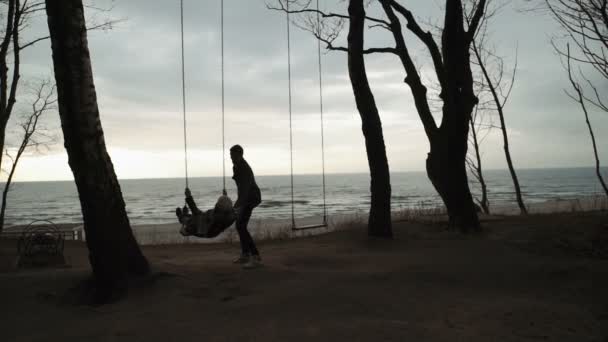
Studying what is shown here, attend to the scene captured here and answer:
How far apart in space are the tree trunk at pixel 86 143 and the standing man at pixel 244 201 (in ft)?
6.08

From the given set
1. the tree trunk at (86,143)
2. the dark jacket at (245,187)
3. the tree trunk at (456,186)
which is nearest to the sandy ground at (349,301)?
the tree trunk at (86,143)

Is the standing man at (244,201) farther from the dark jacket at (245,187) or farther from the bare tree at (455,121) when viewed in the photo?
the bare tree at (455,121)

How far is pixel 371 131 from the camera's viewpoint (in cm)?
993

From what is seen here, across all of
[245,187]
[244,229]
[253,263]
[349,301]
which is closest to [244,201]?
[245,187]

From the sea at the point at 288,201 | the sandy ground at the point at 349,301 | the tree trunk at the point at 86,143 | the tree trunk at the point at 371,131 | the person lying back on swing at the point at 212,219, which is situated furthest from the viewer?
the sea at the point at 288,201

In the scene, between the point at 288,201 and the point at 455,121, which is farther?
the point at 288,201

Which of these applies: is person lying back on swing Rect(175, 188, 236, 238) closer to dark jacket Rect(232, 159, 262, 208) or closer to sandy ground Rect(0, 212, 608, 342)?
dark jacket Rect(232, 159, 262, 208)

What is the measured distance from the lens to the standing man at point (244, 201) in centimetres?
707

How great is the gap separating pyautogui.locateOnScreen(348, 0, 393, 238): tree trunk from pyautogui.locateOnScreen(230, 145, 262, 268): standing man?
336 cm

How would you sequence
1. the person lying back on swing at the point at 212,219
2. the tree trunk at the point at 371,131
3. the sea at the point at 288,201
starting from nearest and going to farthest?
the person lying back on swing at the point at 212,219 < the tree trunk at the point at 371,131 < the sea at the point at 288,201

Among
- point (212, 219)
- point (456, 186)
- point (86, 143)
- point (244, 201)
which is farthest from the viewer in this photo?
point (456, 186)

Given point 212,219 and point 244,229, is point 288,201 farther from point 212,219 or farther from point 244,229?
point 212,219

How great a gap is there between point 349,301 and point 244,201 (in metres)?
2.64

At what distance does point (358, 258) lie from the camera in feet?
25.1
